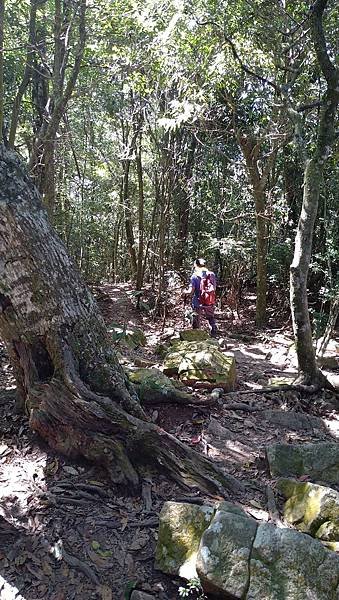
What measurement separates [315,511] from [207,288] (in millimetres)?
6631

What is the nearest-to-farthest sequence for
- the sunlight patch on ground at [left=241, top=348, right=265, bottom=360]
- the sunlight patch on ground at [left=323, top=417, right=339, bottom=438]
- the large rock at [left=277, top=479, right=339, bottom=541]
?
the large rock at [left=277, top=479, right=339, bottom=541] < the sunlight patch on ground at [left=323, top=417, right=339, bottom=438] < the sunlight patch on ground at [left=241, top=348, right=265, bottom=360]

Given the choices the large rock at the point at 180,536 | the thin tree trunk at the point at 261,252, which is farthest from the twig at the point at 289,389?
the thin tree trunk at the point at 261,252

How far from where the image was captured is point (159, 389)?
516 cm

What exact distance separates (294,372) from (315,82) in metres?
6.97

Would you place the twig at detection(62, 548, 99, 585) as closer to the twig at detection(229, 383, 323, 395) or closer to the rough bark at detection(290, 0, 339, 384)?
the twig at detection(229, 383, 323, 395)

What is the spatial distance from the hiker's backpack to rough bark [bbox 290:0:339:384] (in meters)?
3.46

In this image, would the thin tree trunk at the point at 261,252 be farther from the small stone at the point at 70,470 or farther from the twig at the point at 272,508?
the small stone at the point at 70,470

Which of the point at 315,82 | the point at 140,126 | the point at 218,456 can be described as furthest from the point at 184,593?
the point at 140,126

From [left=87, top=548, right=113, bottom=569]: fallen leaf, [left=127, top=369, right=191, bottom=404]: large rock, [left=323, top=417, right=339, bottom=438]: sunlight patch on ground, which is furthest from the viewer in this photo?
[left=323, top=417, right=339, bottom=438]: sunlight patch on ground

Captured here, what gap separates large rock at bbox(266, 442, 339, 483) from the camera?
4.30 meters

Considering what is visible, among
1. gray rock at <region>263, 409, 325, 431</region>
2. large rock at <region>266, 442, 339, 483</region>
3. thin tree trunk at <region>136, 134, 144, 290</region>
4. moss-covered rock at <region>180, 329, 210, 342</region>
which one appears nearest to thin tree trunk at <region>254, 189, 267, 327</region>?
moss-covered rock at <region>180, 329, 210, 342</region>

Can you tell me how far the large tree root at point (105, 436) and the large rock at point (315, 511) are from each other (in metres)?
0.57

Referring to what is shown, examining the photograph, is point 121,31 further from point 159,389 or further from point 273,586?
point 273,586

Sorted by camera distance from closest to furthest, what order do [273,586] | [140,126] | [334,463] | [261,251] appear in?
[273,586] → [334,463] → [261,251] → [140,126]
